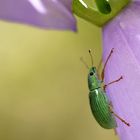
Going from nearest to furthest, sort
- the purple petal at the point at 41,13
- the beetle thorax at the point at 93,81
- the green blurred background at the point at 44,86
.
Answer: the purple petal at the point at 41,13, the beetle thorax at the point at 93,81, the green blurred background at the point at 44,86

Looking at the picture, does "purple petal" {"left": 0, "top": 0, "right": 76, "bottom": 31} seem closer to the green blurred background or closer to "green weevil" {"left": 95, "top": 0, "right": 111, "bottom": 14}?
"green weevil" {"left": 95, "top": 0, "right": 111, "bottom": 14}

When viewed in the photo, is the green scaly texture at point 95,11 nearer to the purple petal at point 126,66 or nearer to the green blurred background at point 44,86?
the purple petal at point 126,66

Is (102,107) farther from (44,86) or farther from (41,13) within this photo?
(44,86)

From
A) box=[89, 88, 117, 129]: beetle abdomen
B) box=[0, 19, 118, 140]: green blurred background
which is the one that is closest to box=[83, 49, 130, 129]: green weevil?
box=[89, 88, 117, 129]: beetle abdomen

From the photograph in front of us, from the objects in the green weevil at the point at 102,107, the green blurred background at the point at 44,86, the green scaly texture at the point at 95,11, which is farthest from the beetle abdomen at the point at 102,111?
the green blurred background at the point at 44,86

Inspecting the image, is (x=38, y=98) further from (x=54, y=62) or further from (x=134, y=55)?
(x=134, y=55)

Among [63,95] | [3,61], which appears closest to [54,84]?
[63,95]
